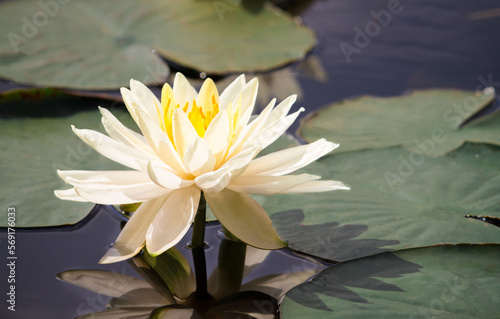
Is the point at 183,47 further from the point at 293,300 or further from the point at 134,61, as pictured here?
the point at 293,300

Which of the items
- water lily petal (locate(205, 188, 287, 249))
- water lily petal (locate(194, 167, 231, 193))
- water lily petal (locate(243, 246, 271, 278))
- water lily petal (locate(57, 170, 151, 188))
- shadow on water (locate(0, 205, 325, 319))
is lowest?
Answer: shadow on water (locate(0, 205, 325, 319))

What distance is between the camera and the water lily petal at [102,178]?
4.36 feet

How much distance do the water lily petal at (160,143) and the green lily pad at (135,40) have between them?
1.15m

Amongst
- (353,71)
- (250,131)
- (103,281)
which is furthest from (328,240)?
(353,71)

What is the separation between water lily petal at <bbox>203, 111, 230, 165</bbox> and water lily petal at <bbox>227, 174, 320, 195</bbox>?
103 mm

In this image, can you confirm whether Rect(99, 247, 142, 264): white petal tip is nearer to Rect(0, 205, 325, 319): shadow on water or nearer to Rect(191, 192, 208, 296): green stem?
Rect(0, 205, 325, 319): shadow on water

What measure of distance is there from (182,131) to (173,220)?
0.76ft

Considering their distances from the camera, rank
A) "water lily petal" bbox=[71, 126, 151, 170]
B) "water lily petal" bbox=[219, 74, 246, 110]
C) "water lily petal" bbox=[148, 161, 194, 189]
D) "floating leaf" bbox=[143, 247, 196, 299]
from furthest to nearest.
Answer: "water lily petal" bbox=[219, 74, 246, 110]
"floating leaf" bbox=[143, 247, 196, 299]
"water lily petal" bbox=[71, 126, 151, 170]
"water lily petal" bbox=[148, 161, 194, 189]

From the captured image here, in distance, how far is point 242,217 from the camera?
4.58ft

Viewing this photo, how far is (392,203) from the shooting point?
168cm

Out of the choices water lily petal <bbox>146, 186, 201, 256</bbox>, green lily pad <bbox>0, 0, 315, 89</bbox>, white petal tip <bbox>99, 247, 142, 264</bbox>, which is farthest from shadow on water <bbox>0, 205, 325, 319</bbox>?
green lily pad <bbox>0, 0, 315, 89</bbox>

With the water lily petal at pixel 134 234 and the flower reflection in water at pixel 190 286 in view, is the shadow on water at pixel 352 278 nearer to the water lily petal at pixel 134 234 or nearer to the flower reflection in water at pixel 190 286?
the flower reflection in water at pixel 190 286

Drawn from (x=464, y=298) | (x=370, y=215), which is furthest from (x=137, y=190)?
(x=464, y=298)

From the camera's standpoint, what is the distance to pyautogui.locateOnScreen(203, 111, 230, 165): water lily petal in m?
1.28
